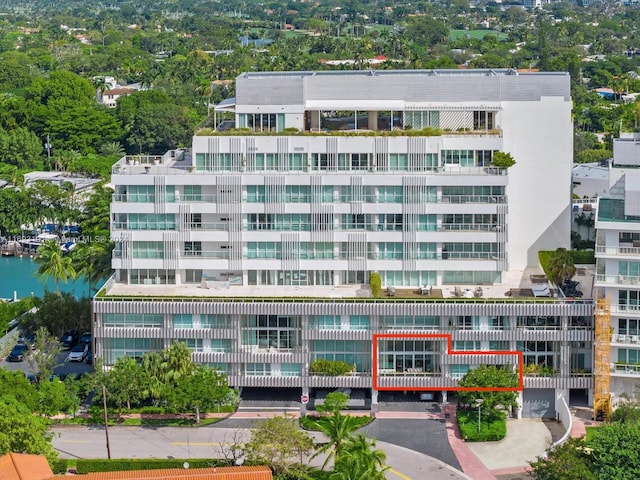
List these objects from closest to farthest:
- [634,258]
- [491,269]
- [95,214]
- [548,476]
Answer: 1. [548,476]
2. [634,258]
3. [491,269]
4. [95,214]

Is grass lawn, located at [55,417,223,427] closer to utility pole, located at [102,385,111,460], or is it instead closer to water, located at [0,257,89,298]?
utility pole, located at [102,385,111,460]

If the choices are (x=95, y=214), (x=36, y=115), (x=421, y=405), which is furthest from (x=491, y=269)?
(x=36, y=115)

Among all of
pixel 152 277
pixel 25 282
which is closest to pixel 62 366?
pixel 152 277

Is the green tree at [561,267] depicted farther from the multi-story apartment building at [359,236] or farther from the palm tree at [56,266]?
the palm tree at [56,266]

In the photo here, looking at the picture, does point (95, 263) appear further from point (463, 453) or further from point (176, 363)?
point (463, 453)

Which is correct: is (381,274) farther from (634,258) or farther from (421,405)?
(634,258)

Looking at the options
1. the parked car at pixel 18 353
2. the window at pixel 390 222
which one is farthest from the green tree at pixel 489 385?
the parked car at pixel 18 353

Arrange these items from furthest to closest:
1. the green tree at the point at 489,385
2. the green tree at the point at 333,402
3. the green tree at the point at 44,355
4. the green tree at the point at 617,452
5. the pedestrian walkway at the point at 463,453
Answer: the green tree at the point at 44,355 → the green tree at the point at 489,385 → the green tree at the point at 333,402 → the pedestrian walkway at the point at 463,453 → the green tree at the point at 617,452
